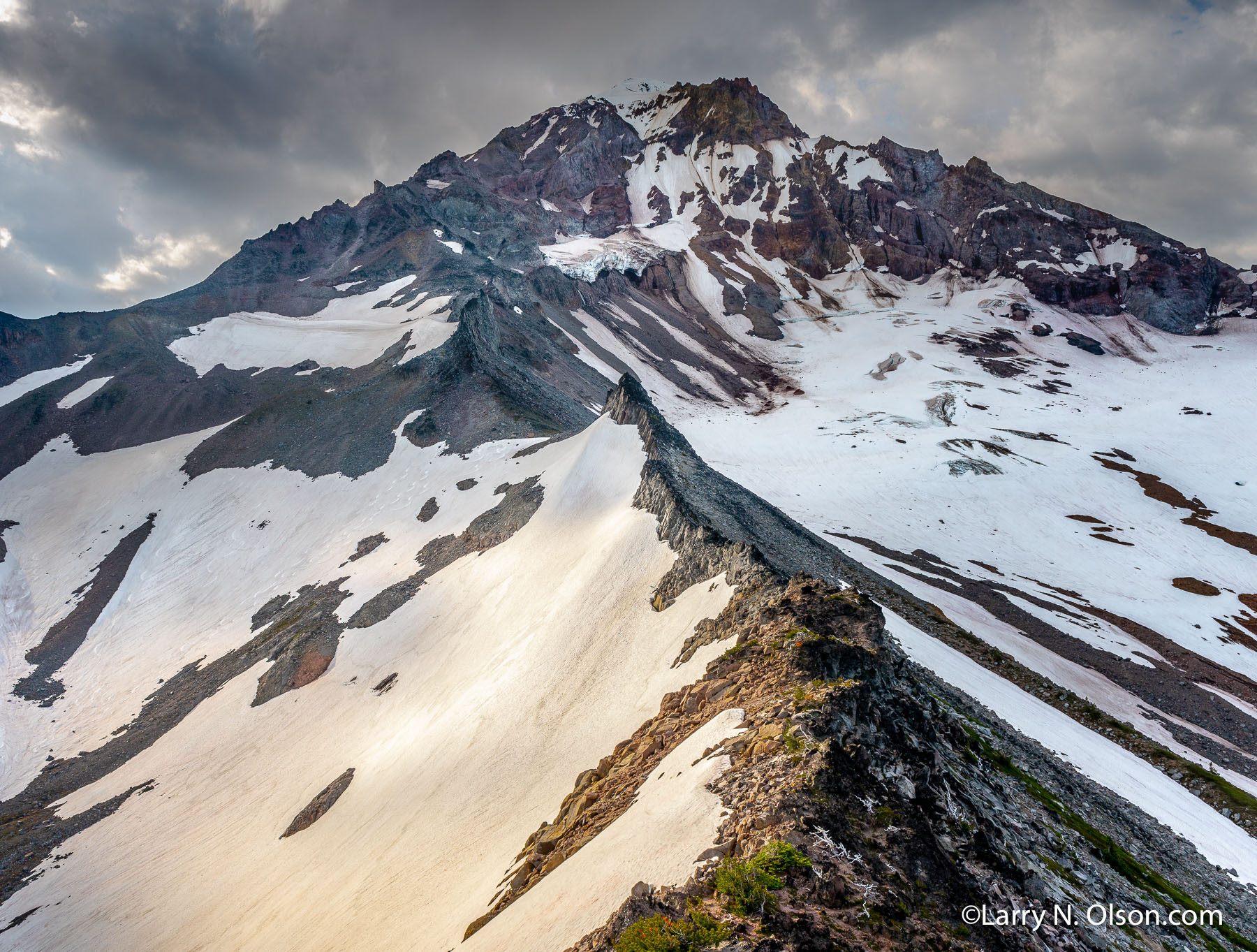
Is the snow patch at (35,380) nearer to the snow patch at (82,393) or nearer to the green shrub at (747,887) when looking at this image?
the snow patch at (82,393)

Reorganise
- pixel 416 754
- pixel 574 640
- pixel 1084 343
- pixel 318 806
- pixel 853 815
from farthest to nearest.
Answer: pixel 1084 343 < pixel 318 806 < pixel 416 754 < pixel 574 640 < pixel 853 815

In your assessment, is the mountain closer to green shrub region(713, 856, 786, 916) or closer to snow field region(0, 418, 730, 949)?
green shrub region(713, 856, 786, 916)

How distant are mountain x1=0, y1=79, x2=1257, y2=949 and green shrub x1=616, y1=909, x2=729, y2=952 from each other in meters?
0.05

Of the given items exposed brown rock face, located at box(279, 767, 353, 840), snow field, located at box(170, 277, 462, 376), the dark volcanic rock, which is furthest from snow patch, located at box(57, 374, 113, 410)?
the dark volcanic rock

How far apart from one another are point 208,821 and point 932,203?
199 m

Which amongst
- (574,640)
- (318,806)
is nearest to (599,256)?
(574,640)

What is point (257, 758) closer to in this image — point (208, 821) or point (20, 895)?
point (208, 821)

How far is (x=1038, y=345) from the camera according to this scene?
12588 cm

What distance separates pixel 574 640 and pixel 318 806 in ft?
37.6

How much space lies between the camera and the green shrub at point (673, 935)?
21.4ft

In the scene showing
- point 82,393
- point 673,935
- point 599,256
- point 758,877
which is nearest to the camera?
point 673,935

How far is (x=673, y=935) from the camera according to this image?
6633 millimetres

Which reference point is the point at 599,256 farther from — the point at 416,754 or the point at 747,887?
the point at 747,887

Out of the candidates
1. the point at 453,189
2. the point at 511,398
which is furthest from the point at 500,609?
the point at 453,189
